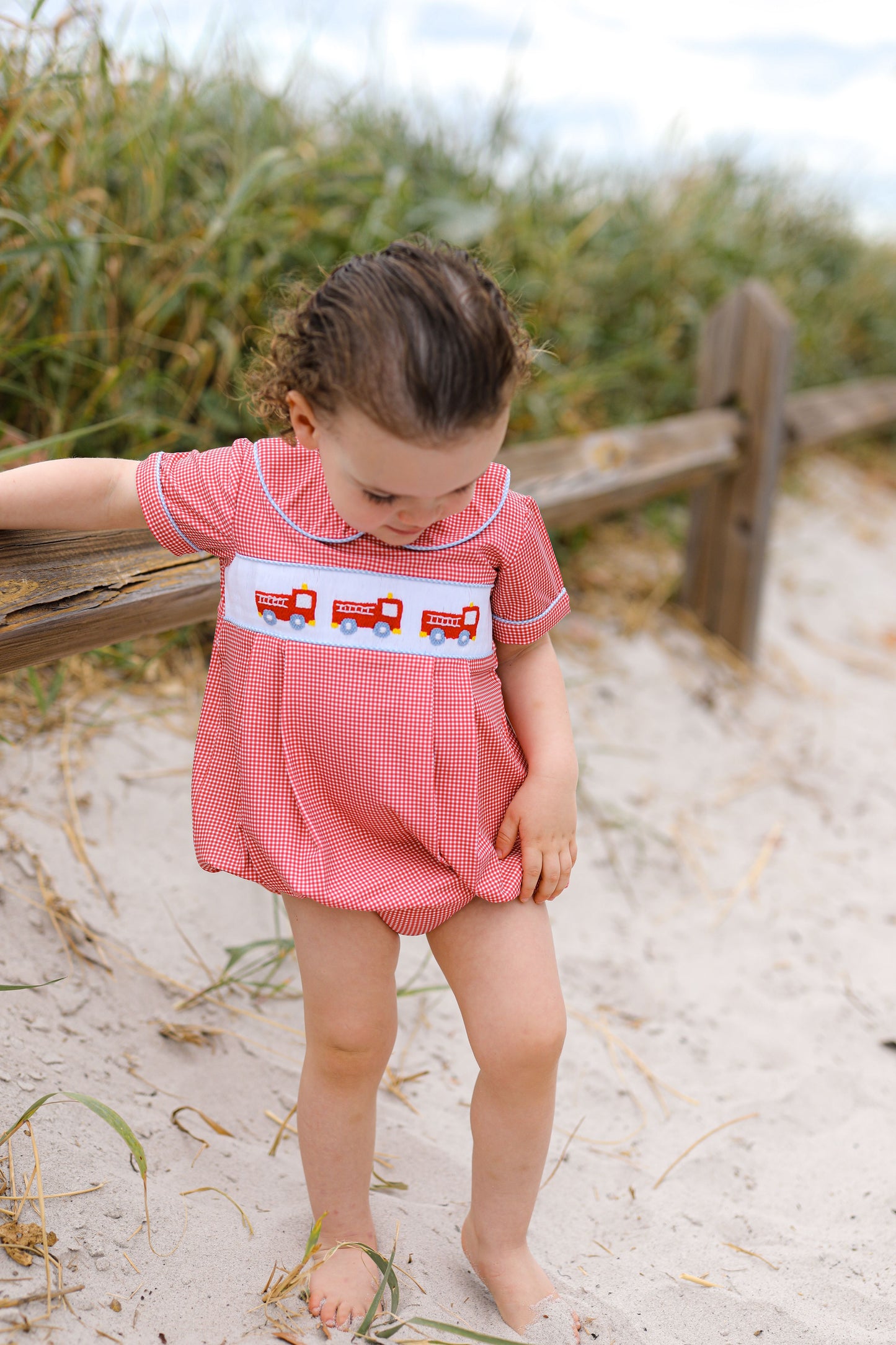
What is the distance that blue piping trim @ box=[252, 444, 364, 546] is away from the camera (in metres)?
1.17

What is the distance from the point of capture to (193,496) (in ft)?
3.96

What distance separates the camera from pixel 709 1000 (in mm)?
2221

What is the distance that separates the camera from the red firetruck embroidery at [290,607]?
118 cm

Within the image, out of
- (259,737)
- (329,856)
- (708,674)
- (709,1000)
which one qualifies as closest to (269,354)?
(259,737)

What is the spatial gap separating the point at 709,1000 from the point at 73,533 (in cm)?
157

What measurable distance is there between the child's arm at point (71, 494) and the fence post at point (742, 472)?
282 centimetres

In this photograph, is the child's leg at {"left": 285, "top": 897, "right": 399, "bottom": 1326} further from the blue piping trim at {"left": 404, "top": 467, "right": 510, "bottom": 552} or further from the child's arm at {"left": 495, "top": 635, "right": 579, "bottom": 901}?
the blue piping trim at {"left": 404, "top": 467, "right": 510, "bottom": 552}

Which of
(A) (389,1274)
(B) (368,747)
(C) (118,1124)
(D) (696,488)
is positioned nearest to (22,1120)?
(C) (118,1124)

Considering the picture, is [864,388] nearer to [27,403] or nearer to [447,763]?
[27,403]

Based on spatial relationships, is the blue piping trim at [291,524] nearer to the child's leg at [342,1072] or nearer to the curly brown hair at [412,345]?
the curly brown hair at [412,345]

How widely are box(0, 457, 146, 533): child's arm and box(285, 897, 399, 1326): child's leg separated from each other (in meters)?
0.51

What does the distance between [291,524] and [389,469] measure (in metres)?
0.20

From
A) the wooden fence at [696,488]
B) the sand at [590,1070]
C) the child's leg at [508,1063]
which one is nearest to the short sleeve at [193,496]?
the wooden fence at [696,488]

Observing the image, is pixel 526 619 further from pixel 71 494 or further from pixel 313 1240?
pixel 313 1240
